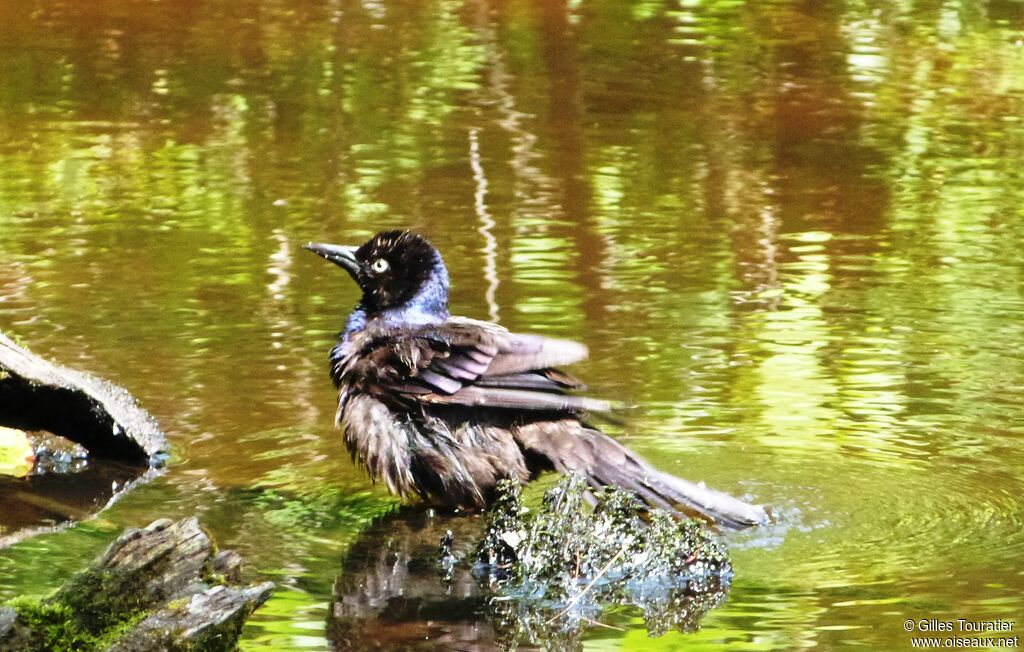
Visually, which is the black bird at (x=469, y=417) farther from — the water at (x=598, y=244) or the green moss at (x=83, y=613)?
the green moss at (x=83, y=613)

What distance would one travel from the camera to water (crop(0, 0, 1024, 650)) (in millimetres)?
6031

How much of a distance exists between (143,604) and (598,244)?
5.84 m

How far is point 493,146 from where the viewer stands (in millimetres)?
12266

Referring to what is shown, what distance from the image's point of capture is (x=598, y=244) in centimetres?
997

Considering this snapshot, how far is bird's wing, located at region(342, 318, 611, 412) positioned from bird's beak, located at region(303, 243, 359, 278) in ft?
2.53

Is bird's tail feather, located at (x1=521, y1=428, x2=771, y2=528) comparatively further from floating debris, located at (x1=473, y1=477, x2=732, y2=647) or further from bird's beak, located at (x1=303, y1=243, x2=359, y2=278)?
bird's beak, located at (x1=303, y1=243, x2=359, y2=278)

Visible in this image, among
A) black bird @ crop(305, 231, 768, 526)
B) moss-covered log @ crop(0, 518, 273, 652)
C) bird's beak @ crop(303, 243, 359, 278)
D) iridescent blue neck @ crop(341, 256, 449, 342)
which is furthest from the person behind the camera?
bird's beak @ crop(303, 243, 359, 278)

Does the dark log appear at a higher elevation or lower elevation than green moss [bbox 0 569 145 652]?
lower

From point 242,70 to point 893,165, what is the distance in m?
6.01

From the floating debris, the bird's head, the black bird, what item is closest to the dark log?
the black bird

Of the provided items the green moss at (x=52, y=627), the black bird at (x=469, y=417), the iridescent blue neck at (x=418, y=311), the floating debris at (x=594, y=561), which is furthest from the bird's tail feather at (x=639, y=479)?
the green moss at (x=52, y=627)

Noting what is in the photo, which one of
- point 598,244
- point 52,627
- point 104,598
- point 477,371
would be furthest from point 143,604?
point 598,244

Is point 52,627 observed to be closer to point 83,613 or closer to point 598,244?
point 83,613

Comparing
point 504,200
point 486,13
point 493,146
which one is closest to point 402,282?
point 504,200
